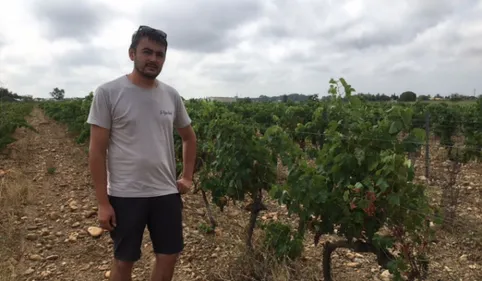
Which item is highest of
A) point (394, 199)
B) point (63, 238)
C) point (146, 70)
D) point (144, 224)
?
point (146, 70)

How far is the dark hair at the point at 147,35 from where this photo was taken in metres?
2.42

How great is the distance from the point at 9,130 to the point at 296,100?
1508cm

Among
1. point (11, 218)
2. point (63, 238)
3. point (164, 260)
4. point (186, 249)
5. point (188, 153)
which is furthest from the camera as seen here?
point (11, 218)

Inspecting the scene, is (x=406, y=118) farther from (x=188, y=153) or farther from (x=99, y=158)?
(x=99, y=158)

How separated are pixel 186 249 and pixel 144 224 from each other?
189 cm

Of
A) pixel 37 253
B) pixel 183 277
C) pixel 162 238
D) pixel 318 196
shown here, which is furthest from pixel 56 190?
pixel 318 196

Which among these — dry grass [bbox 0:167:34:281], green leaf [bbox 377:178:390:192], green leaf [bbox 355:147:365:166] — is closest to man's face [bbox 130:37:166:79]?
green leaf [bbox 355:147:365:166]

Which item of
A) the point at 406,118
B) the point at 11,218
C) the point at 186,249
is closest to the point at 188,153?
the point at 406,118

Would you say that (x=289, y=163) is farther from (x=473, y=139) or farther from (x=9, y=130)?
(x=9, y=130)

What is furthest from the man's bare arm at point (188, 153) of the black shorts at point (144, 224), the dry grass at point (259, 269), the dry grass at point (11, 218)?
the dry grass at point (11, 218)

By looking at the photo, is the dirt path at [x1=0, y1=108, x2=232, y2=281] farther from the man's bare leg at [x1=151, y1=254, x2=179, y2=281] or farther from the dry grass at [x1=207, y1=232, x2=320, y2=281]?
the man's bare leg at [x1=151, y1=254, x2=179, y2=281]

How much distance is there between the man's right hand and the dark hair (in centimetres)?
96

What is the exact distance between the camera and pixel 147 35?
2416 mm

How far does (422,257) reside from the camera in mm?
2629
